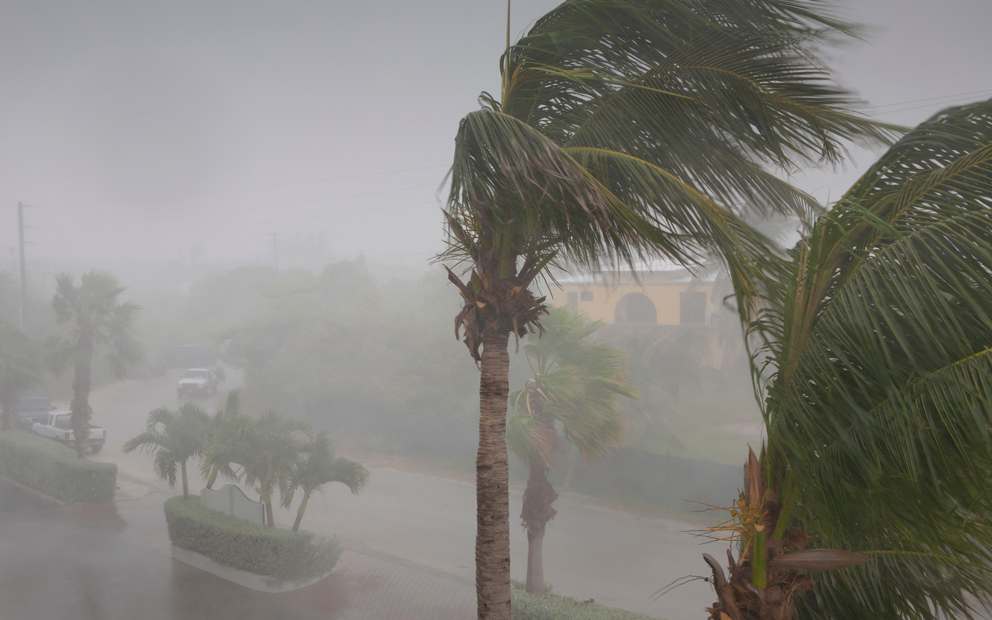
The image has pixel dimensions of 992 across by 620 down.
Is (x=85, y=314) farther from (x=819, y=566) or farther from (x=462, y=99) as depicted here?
(x=462, y=99)

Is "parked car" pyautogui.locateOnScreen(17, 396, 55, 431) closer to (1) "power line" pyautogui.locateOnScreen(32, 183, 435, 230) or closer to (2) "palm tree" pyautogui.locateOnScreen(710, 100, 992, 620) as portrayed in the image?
(1) "power line" pyautogui.locateOnScreen(32, 183, 435, 230)

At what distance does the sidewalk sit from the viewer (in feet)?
26.5

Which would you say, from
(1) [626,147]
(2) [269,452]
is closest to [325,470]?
(2) [269,452]

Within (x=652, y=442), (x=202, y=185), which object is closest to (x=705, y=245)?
(x=652, y=442)

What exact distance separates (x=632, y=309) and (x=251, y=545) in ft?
49.5

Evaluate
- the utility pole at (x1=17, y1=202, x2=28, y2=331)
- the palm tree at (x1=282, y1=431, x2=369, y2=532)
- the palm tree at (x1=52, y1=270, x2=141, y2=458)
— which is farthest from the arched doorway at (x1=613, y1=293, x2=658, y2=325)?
the utility pole at (x1=17, y1=202, x2=28, y2=331)

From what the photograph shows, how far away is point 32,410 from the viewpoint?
710 inches

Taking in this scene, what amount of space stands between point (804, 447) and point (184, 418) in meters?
10.9

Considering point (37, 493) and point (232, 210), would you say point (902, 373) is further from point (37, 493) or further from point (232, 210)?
point (232, 210)

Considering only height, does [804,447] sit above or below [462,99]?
below

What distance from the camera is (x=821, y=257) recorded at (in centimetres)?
Answer: 180

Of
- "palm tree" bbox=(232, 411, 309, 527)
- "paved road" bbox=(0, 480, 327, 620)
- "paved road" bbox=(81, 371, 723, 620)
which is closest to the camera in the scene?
"paved road" bbox=(0, 480, 327, 620)

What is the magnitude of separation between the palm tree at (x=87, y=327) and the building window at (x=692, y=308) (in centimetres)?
1565

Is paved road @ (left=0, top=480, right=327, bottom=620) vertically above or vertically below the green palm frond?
below
